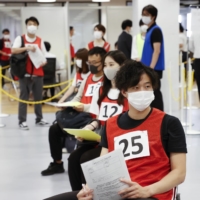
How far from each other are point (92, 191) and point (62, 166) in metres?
2.43

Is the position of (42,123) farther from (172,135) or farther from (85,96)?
(172,135)

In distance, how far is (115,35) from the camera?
11.4 m

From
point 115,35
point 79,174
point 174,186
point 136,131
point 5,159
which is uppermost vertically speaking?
point 115,35

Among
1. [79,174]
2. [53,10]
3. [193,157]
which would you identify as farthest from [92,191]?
[53,10]

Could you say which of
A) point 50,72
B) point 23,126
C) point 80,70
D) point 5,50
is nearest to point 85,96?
point 80,70

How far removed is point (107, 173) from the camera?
75.2 inches

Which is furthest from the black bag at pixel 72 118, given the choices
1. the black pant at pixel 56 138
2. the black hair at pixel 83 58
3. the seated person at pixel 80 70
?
the black hair at pixel 83 58

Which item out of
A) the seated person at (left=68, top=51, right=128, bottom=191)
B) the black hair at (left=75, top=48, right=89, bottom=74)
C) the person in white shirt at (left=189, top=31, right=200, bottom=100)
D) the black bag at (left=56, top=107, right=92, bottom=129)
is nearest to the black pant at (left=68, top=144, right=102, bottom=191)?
the seated person at (left=68, top=51, right=128, bottom=191)

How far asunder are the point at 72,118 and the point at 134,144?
1719 mm

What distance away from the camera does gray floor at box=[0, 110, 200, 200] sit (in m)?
3.84

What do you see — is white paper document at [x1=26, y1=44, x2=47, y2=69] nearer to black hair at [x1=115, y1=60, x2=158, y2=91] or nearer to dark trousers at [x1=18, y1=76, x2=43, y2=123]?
dark trousers at [x1=18, y1=76, x2=43, y2=123]

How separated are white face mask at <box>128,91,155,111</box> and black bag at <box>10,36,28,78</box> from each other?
4.52 meters

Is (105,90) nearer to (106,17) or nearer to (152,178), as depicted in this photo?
(152,178)

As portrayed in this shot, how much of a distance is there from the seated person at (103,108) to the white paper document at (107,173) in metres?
1.14
